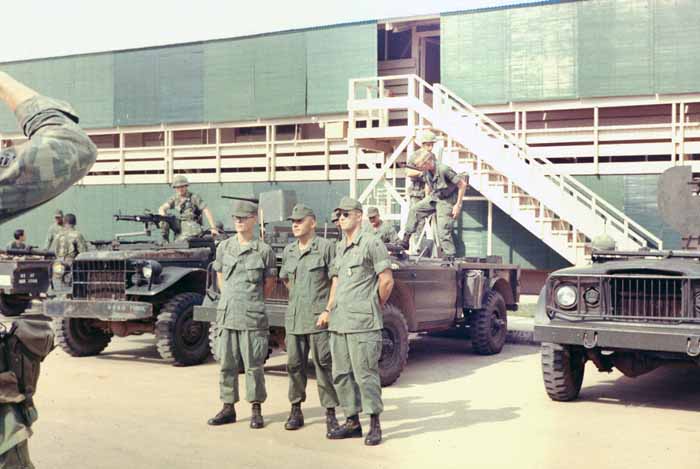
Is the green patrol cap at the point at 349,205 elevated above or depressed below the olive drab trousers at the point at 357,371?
above

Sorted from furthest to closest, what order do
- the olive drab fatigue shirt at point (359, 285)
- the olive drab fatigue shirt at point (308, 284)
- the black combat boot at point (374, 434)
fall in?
1. the olive drab fatigue shirt at point (308, 284)
2. the olive drab fatigue shirt at point (359, 285)
3. the black combat boot at point (374, 434)

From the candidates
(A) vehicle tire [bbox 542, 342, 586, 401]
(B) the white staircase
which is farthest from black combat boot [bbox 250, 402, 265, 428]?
(B) the white staircase

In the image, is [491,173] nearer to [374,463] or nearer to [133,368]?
[133,368]

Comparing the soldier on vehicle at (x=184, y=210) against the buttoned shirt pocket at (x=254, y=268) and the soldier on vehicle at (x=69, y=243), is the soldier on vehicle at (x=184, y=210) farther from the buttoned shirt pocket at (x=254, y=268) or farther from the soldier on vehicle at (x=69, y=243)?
the buttoned shirt pocket at (x=254, y=268)

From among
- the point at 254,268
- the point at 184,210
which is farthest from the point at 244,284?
the point at 184,210

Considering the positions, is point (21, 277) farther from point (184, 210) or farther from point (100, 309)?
point (100, 309)

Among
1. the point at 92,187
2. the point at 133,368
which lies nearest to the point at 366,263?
the point at 133,368

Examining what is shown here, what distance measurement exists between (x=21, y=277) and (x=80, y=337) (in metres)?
3.52

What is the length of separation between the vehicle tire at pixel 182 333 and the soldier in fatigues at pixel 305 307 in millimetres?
3192

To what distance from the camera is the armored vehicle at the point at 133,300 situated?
10211mm

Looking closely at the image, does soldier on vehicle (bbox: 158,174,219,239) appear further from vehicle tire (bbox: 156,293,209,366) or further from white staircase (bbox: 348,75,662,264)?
white staircase (bbox: 348,75,662,264)

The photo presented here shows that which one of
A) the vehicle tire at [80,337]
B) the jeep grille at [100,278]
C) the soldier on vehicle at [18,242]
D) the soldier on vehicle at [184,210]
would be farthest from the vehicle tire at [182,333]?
the soldier on vehicle at [18,242]

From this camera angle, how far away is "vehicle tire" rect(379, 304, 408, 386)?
8969 millimetres

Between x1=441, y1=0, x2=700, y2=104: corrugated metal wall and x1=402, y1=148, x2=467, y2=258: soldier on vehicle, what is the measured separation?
763cm
